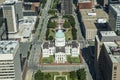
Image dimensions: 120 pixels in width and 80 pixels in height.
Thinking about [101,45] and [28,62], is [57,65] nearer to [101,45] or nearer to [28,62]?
[28,62]

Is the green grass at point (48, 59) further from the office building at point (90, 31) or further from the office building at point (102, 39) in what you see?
the office building at point (90, 31)

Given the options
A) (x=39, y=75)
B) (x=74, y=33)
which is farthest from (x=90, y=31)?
(x=39, y=75)

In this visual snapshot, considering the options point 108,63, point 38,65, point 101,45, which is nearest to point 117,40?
point 101,45

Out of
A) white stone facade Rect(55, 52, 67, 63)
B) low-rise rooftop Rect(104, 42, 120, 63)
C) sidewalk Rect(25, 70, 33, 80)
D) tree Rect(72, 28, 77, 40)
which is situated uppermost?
low-rise rooftop Rect(104, 42, 120, 63)

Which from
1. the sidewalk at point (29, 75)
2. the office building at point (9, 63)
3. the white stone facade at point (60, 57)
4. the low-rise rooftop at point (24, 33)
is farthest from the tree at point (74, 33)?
the office building at point (9, 63)

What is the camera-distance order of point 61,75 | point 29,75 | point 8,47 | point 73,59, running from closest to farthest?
point 8,47
point 29,75
point 61,75
point 73,59


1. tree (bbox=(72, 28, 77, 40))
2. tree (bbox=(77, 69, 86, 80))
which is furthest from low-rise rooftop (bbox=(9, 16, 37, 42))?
tree (bbox=(77, 69, 86, 80))

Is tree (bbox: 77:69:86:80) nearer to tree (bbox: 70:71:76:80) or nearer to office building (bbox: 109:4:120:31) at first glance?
tree (bbox: 70:71:76:80)

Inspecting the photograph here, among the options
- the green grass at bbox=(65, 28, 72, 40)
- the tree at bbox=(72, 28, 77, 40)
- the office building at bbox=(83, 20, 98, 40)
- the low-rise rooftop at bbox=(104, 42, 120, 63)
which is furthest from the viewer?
the green grass at bbox=(65, 28, 72, 40)

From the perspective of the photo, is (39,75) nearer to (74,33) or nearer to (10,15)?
(10,15)
